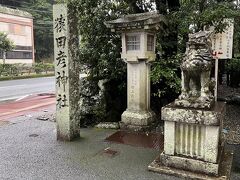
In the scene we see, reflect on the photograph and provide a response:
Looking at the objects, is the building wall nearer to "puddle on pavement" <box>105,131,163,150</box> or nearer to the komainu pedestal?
"puddle on pavement" <box>105,131,163,150</box>

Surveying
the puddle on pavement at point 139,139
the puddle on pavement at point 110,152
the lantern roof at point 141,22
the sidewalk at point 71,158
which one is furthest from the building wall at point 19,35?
the puddle on pavement at point 110,152

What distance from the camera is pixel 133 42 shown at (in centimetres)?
746

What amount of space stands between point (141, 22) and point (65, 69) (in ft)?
7.55

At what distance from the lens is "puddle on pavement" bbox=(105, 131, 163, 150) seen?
6.47 metres

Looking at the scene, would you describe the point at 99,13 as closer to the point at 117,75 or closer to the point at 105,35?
the point at 105,35

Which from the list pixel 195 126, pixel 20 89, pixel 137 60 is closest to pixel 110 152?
pixel 195 126

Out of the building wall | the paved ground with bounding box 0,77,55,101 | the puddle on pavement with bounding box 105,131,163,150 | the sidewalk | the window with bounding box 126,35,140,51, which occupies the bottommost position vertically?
the sidewalk

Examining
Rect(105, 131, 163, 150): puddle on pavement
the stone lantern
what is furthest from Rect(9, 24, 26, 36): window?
Rect(105, 131, 163, 150): puddle on pavement

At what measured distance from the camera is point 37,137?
7.05m

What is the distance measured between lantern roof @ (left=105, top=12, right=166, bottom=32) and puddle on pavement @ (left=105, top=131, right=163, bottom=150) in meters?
2.85

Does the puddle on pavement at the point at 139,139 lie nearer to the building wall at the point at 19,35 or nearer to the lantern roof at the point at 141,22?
the lantern roof at the point at 141,22

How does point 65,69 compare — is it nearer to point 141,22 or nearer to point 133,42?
point 133,42

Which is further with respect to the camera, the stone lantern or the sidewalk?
the stone lantern

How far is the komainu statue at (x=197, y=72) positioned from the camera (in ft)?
15.4
